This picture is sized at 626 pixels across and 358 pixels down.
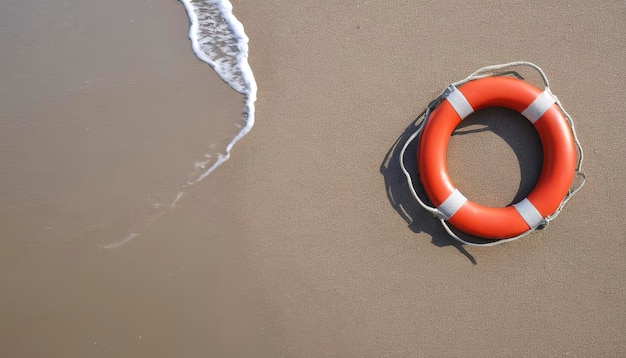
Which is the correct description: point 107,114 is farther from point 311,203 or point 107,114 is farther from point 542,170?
point 542,170

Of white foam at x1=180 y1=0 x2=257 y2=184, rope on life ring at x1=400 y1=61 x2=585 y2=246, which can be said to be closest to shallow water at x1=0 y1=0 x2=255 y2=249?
white foam at x1=180 y1=0 x2=257 y2=184

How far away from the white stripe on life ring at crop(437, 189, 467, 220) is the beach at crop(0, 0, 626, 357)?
0.13 m

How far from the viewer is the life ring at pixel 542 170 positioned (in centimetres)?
241

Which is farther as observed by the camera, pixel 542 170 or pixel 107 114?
pixel 107 114

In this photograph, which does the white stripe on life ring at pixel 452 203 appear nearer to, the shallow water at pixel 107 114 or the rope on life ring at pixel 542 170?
the rope on life ring at pixel 542 170

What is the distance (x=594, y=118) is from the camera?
256 cm

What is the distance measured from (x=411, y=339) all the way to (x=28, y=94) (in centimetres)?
225

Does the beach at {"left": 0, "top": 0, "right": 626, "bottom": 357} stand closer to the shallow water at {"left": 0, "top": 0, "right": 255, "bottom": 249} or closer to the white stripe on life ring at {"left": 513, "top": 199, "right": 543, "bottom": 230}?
the shallow water at {"left": 0, "top": 0, "right": 255, "bottom": 249}

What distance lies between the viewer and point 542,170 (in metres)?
2.50

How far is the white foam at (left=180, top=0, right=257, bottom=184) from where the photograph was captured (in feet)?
8.88

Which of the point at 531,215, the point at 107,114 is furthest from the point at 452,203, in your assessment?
the point at 107,114

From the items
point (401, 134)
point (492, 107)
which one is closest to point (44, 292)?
point (401, 134)

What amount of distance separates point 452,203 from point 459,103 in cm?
46

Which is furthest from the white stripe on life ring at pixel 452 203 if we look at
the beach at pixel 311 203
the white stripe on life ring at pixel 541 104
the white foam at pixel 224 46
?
the white foam at pixel 224 46
